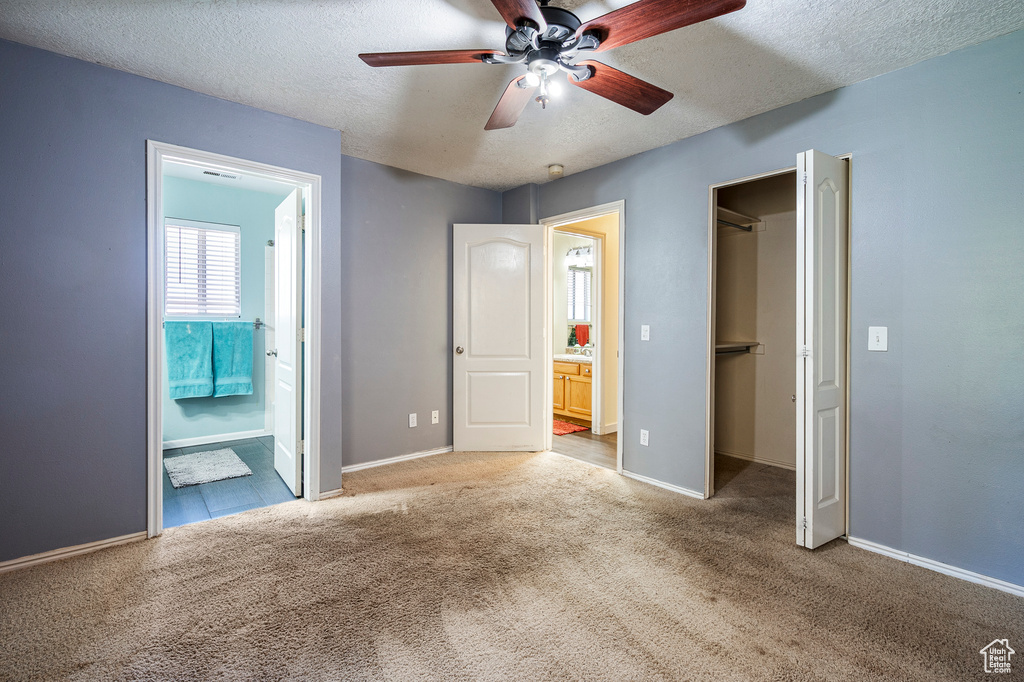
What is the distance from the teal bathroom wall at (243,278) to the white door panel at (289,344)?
4.48 feet

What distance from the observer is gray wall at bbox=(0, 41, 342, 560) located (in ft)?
7.44

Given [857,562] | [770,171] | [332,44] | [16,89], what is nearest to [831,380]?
[857,562]

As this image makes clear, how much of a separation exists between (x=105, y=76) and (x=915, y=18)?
376 centimetres

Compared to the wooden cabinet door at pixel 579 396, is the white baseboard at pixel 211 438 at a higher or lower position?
lower

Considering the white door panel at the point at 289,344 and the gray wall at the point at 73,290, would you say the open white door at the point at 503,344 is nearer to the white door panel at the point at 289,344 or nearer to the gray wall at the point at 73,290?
the white door panel at the point at 289,344

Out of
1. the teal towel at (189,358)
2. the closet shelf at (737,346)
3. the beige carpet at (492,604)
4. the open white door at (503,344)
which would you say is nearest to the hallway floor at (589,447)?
the open white door at (503,344)

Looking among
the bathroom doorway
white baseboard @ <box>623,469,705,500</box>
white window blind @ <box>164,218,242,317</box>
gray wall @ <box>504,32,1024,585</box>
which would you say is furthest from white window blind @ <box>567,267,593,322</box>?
white window blind @ <box>164,218,242,317</box>

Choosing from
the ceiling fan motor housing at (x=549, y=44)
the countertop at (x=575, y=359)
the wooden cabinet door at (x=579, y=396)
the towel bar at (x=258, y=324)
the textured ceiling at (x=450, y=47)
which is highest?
the textured ceiling at (x=450, y=47)

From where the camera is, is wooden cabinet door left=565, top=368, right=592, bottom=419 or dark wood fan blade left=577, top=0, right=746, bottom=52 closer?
dark wood fan blade left=577, top=0, right=746, bottom=52

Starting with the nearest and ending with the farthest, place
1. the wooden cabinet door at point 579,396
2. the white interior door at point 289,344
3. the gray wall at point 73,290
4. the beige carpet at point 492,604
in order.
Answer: the beige carpet at point 492,604 → the gray wall at point 73,290 → the white interior door at point 289,344 → the wooden cabinet door at point 579,396

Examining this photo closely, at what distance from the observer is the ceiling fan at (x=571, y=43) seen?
1579 mm

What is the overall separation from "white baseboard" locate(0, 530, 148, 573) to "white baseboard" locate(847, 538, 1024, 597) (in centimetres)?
381

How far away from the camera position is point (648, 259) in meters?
3.59

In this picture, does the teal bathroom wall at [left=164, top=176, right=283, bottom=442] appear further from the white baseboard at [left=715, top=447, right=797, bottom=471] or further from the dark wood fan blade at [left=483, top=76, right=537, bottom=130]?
the white baseboard at [left=715, top=447, right=797, bottom=471]
